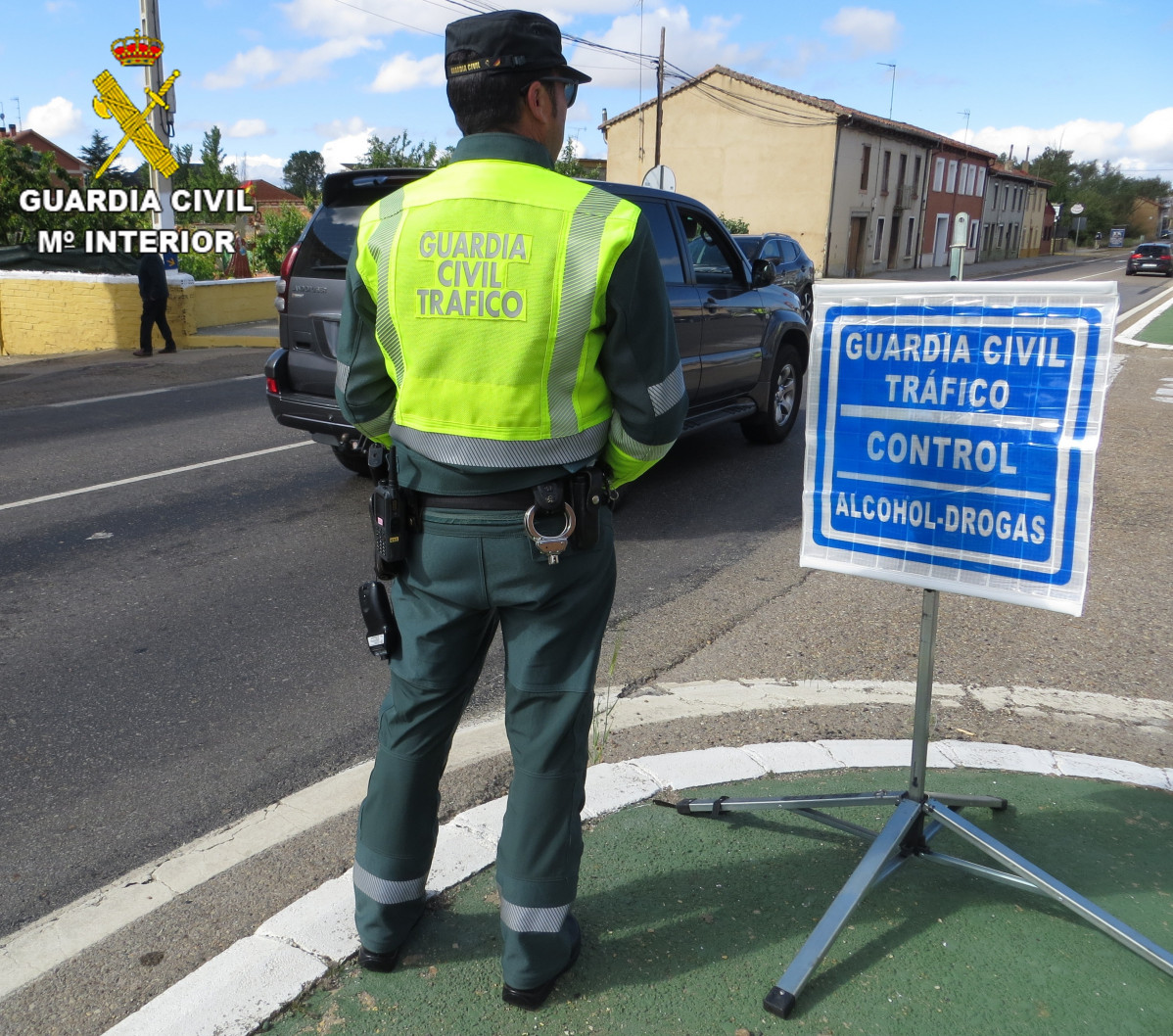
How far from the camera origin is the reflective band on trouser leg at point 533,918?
7.12 feet

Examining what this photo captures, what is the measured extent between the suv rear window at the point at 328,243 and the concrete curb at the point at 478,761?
3619mm

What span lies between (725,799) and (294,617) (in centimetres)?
259

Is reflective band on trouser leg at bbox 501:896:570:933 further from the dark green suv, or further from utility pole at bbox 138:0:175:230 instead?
utility pole at bbox 138:0:175:230

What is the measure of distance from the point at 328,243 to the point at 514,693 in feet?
16.2

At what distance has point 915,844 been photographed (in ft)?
8.80

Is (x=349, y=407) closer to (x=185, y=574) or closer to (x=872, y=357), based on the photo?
(x=872, y=357)

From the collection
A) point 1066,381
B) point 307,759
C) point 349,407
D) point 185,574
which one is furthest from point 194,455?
point 1066,381

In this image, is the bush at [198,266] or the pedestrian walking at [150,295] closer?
the pedestrian walking at [150,295]

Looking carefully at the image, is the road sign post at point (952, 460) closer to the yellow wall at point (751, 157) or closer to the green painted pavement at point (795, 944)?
the green painted pavement at point (795, 944)

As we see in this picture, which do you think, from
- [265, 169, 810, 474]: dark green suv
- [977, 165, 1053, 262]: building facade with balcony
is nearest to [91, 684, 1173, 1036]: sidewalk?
[265, 169, 810, 474]: dark green suv

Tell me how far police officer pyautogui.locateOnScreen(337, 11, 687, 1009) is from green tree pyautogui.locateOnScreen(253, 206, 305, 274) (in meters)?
25.9

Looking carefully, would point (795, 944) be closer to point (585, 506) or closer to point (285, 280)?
point (585, 506)

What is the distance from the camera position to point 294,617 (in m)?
4.81

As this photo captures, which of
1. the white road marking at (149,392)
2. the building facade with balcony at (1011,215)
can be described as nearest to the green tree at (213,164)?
the white road marking at (149,392)
